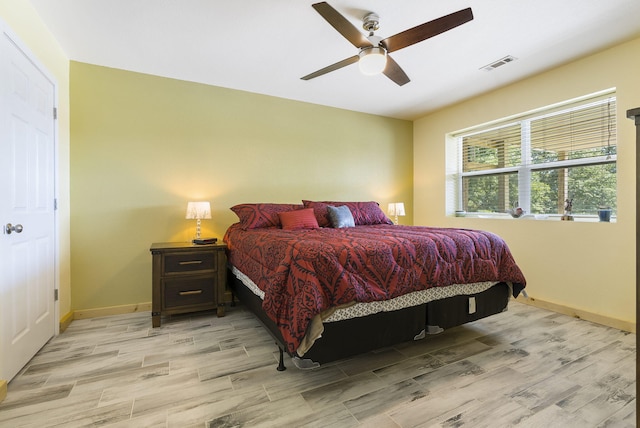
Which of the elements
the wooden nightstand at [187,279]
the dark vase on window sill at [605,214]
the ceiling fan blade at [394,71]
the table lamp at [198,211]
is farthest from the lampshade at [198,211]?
the dark vase on window sill at [605,214]

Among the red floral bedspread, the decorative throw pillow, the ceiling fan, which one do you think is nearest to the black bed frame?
the red floral bedspread

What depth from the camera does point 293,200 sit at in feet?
12.5

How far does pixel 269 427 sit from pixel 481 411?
1.07 m

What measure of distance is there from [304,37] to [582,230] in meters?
3.12

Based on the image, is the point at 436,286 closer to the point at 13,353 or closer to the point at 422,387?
the point at 422,387

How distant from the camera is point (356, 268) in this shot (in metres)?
1.71

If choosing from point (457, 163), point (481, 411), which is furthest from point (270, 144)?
point (481, 411)

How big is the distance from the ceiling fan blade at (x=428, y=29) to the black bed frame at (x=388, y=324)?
1832mm

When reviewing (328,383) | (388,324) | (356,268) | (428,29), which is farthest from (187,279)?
(428,29)

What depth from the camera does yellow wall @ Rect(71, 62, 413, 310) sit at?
2.83 m

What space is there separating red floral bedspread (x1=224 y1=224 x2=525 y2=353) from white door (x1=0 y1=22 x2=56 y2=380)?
4.64 feet

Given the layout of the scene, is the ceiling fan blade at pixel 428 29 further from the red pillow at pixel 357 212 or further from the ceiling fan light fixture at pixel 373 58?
the red pillow at pixel 357 212

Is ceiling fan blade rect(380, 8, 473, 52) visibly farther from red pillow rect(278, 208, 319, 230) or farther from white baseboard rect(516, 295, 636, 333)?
white baseboard rect(516, 295, 636, 333)

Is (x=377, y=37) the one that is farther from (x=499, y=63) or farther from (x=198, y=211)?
(x=198, y=211)
